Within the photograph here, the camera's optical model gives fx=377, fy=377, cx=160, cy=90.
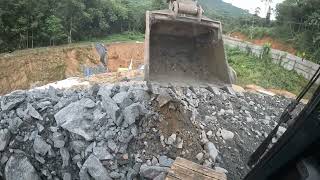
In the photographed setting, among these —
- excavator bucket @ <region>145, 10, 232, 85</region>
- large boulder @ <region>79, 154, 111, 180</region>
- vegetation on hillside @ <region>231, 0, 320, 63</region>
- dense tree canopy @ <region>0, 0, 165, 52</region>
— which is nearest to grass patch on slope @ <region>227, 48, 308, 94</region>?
vegetation on hillside @ <region>231, 0, 320, 63</region>

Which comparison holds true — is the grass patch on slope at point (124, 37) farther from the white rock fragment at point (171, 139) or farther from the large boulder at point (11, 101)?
the white rock fragment at point (171, 139)

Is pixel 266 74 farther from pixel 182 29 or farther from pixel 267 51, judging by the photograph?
pixel 182 29

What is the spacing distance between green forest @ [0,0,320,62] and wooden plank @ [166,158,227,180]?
12.1 m

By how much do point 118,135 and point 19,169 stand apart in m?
1.38

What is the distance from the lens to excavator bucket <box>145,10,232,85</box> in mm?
4418

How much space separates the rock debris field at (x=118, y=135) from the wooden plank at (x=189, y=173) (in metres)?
1.17

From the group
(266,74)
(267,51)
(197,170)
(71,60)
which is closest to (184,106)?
(197,170)

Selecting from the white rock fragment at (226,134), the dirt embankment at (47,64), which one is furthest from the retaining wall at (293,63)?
the white rock fragment at (226,134)

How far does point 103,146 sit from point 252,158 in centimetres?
279

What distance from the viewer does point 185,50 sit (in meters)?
5.24

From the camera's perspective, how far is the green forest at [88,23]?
16.0 meters

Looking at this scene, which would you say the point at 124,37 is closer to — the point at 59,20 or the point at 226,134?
the point at 59,20

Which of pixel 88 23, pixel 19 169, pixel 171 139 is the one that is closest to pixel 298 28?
pixel 88 23

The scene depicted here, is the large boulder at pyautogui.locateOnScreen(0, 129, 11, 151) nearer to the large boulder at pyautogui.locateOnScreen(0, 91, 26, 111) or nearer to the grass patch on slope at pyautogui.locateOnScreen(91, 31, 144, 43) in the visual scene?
the large boulder at pyautogui.locateOnScreen(0, 91, 26, 111)
